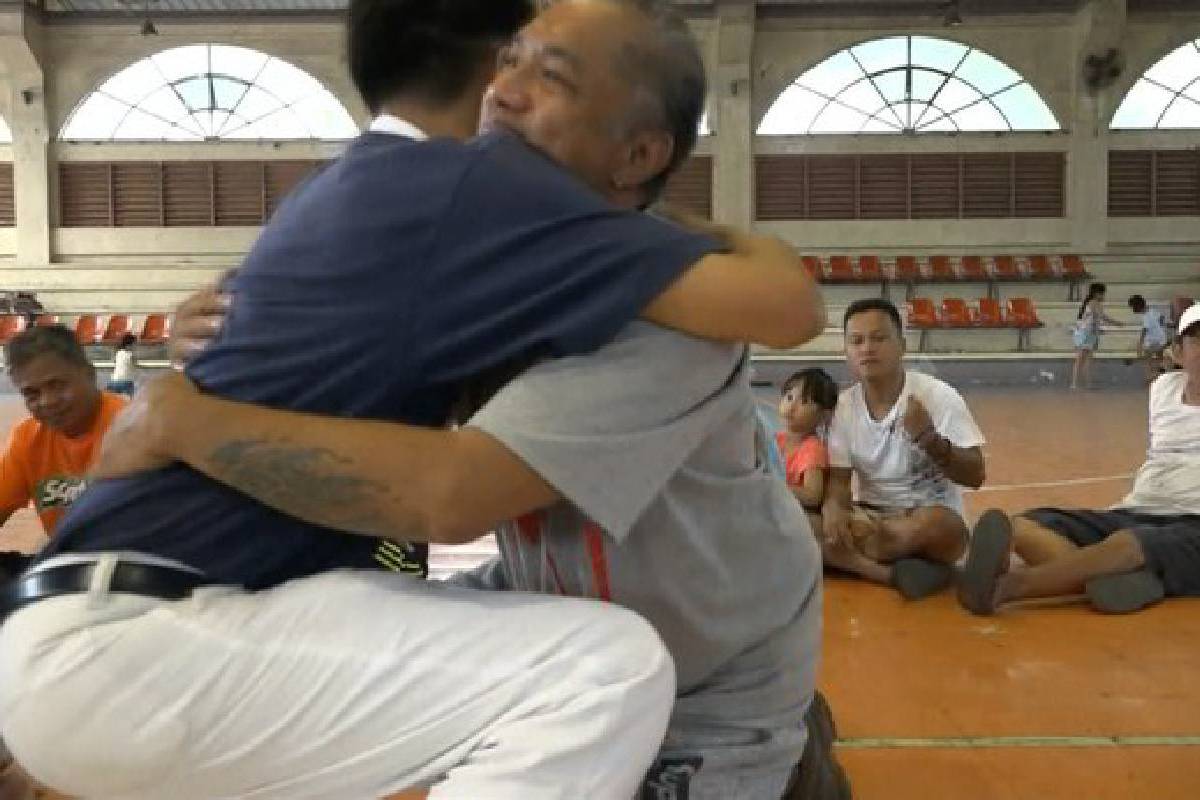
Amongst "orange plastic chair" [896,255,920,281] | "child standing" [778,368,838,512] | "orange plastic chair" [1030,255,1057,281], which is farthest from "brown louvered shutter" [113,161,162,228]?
"child standing" [778,368,838,512]

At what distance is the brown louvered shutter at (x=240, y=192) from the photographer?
65.2 ft

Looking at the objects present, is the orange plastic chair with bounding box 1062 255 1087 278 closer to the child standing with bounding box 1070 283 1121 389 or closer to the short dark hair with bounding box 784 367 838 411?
the child standing with bounding box 1070 283 1121 389

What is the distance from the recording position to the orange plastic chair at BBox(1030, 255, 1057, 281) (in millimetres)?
18859

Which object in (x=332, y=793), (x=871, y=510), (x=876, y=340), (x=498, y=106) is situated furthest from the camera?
(x=871, y=510)

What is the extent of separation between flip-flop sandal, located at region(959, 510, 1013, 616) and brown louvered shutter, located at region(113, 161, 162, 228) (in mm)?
18541

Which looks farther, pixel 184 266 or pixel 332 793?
pixel 184 266

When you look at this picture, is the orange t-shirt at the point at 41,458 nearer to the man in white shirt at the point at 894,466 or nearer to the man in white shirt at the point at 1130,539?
the man in white shirt at the point at 894,466

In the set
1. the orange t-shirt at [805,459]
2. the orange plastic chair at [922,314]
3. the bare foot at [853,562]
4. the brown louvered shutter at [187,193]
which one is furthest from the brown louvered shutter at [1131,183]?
the bare foot at [853,562]

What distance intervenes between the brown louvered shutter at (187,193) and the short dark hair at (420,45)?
19.7 m

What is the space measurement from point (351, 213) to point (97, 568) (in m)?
0.46

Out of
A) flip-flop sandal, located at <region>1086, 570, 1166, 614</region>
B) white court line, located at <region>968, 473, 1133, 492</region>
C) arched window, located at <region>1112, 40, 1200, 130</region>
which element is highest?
arched window, located at <region>1112, 40, 1200, 130</region>

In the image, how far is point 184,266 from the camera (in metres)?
19.8

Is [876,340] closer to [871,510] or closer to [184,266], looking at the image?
[871,510]

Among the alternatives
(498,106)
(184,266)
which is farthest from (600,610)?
(184,266)
